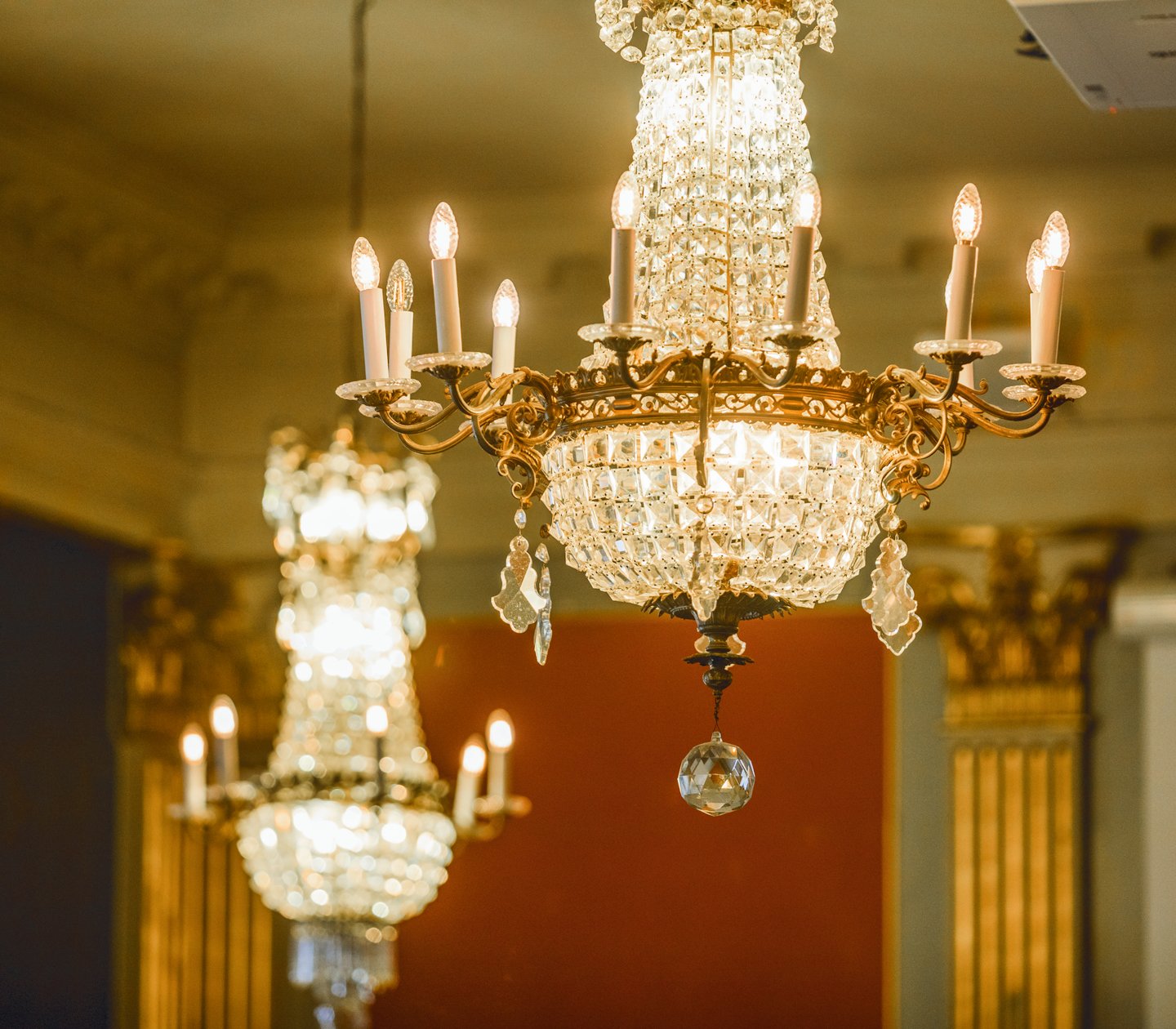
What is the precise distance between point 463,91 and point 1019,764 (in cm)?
223

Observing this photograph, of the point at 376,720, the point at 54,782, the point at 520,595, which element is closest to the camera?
the point at 520,595

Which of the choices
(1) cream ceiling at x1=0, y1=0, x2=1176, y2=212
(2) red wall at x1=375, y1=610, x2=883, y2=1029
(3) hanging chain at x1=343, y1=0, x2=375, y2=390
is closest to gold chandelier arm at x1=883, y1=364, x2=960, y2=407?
(1) cream ceiling at x1=0, y1=0, x2=1176, y2=212

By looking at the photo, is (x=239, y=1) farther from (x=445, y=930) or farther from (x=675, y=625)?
(x=445, y=930)

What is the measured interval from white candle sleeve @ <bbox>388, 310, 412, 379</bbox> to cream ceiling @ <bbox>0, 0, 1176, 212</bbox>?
1.96 m

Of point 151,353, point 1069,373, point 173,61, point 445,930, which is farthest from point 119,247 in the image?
point 1069,373

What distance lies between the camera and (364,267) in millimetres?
2678

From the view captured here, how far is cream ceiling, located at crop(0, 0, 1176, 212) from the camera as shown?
15.0 feet

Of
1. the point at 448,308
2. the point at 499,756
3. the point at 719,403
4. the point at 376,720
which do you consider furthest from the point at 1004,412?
the point at 499,756

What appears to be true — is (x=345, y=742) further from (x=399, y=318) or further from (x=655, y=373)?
(x=655, y=373)

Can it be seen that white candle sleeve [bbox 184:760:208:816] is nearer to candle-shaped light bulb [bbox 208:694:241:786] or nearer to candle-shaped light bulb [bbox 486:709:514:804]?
candle-shaped light bulb [bbox 208:694:241:786]

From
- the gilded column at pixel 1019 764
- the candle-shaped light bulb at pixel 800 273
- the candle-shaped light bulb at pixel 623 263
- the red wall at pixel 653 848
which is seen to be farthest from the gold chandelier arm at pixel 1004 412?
the red wall at pixel 653 848

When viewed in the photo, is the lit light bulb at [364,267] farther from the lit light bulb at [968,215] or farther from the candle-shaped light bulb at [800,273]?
the lit light bulb at [968,215]

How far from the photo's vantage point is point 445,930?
5.80 m

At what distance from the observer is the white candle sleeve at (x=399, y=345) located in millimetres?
2648
